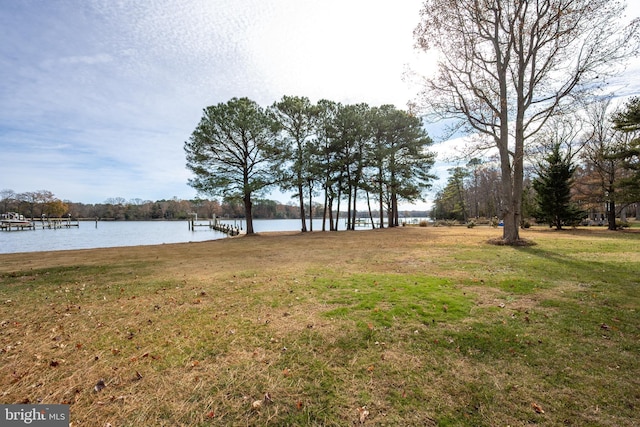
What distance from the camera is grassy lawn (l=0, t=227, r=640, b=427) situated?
2355mm

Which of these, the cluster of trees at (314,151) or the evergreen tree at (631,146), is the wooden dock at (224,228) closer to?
the cluster of trees at (314,151)

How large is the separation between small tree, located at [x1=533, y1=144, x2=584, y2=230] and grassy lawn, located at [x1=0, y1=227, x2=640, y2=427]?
65.5 feet

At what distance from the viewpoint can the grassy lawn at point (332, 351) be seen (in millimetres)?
2355

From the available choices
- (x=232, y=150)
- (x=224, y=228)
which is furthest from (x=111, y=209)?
(x=232, y=150)

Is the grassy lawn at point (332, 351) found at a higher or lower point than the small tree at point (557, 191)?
lower

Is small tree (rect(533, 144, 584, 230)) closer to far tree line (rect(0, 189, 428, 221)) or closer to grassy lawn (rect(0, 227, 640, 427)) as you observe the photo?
grassy lawn (rect(0, 227, 640, 427))

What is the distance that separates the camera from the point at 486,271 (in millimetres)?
7027

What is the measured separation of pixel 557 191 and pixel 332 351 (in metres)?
27.0

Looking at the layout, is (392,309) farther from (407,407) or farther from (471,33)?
(471,33)

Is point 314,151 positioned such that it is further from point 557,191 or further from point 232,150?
point 557,191

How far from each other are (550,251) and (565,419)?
33.6 feet

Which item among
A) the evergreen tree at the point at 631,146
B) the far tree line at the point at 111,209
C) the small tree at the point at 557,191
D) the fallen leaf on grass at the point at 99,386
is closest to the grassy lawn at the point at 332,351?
the fallen leaf on grass at the point at 99,386

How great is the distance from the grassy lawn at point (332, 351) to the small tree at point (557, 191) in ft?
65.5

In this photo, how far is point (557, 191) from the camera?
21891 mm
